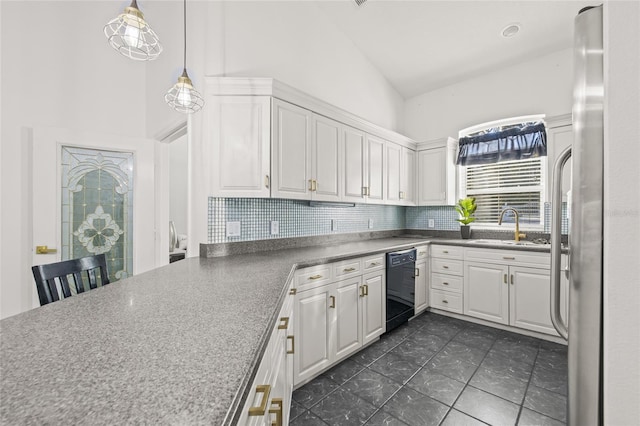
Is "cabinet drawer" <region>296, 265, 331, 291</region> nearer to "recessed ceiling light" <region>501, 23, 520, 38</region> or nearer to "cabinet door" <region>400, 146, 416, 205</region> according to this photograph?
"cabinet door" <region>400, 146, 416, 205</region>

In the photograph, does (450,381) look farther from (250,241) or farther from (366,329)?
(250,241)

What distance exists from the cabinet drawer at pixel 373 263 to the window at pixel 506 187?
2008mm

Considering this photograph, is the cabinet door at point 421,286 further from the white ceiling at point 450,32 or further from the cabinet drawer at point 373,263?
the white ceiling at point 450,32

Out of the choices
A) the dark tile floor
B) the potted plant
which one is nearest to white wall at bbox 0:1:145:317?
the dark tile floor

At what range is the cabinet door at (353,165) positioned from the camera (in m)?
2.80

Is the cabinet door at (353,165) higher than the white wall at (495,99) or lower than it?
lower

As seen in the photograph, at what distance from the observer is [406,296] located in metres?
2.93

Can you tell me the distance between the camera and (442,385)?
1.93 m

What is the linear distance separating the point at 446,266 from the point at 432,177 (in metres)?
1.31

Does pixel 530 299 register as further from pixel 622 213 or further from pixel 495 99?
pixel 622 213

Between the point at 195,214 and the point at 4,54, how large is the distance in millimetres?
1933

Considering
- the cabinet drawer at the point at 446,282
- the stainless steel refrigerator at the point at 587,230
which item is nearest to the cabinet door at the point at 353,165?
the cabinet drawer at the point at 446,282

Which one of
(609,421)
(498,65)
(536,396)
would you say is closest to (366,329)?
(536,396)

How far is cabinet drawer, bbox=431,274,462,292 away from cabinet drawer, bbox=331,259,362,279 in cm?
154
